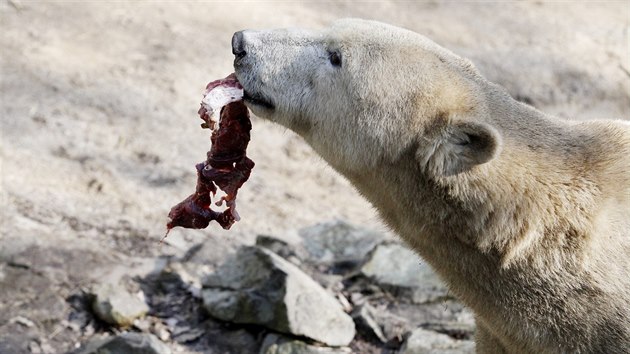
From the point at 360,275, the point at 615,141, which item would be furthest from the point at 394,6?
the point at 615,141

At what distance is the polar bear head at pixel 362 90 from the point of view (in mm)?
4062

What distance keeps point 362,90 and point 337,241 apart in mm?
3016

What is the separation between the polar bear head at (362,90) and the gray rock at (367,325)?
6.61 feet

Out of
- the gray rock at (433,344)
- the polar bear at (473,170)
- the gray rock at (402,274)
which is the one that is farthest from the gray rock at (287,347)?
the polar bear at (473,170)

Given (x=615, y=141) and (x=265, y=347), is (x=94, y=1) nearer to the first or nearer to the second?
(x=265, y=347)

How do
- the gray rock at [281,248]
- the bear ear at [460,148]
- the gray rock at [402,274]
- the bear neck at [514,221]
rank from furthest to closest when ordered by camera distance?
the gray rock at [281,248] → the gray rock at [402,274] → the bear neck at [514,221] → the bear ear at [460,148]

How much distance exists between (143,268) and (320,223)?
1606mm

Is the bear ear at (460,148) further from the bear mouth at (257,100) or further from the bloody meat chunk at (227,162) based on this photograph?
the bloody meat chunk at (227,162)

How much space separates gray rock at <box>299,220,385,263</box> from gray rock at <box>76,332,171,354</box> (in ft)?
5.84

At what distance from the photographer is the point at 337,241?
7062mm

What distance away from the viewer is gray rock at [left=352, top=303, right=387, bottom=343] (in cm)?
600

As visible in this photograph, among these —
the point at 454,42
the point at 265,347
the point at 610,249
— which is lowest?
the point at 265,347

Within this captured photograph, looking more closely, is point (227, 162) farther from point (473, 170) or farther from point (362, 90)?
point (473, 170)

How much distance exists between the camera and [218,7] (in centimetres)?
1057
